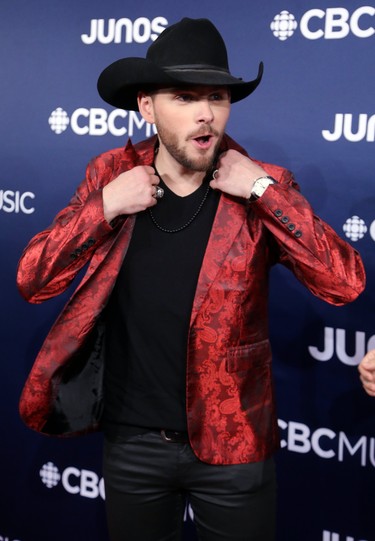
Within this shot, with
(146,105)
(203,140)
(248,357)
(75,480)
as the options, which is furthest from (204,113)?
(75,480)

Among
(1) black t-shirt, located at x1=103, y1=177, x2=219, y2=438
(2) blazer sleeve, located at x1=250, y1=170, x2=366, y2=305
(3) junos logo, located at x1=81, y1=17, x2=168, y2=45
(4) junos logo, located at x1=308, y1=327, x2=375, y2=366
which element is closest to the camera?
(2) blazer sleeve, located at x1=250, y1=170, x2=366, y2=305

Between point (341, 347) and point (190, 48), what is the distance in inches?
44.4

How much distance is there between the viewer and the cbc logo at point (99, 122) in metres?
2.54

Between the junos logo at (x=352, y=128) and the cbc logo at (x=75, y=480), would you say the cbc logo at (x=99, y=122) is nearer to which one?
the junos logo at (x=352, y=128)

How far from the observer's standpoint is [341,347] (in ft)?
7.73

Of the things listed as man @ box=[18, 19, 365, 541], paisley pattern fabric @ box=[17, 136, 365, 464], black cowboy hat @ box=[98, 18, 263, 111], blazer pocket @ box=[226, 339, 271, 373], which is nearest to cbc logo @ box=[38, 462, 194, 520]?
man @ box=[18, 19, 365, 541]

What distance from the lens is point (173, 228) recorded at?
5.81 feet

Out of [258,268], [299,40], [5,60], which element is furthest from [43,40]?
[258,268]

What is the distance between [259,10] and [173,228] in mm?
937

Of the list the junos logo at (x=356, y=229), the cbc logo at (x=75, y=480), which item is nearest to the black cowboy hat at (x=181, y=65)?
the junos logo at (x=356, y=229)

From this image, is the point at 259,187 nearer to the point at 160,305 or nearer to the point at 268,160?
the point at 160,305

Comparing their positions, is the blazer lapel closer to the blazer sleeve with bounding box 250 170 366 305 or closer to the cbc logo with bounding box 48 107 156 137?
the blazer sleeve with bounding box 250 170 366 305

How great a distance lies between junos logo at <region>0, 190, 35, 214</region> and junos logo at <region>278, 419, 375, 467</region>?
49.1 inches

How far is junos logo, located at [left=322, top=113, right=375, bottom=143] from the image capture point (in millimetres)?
2197
